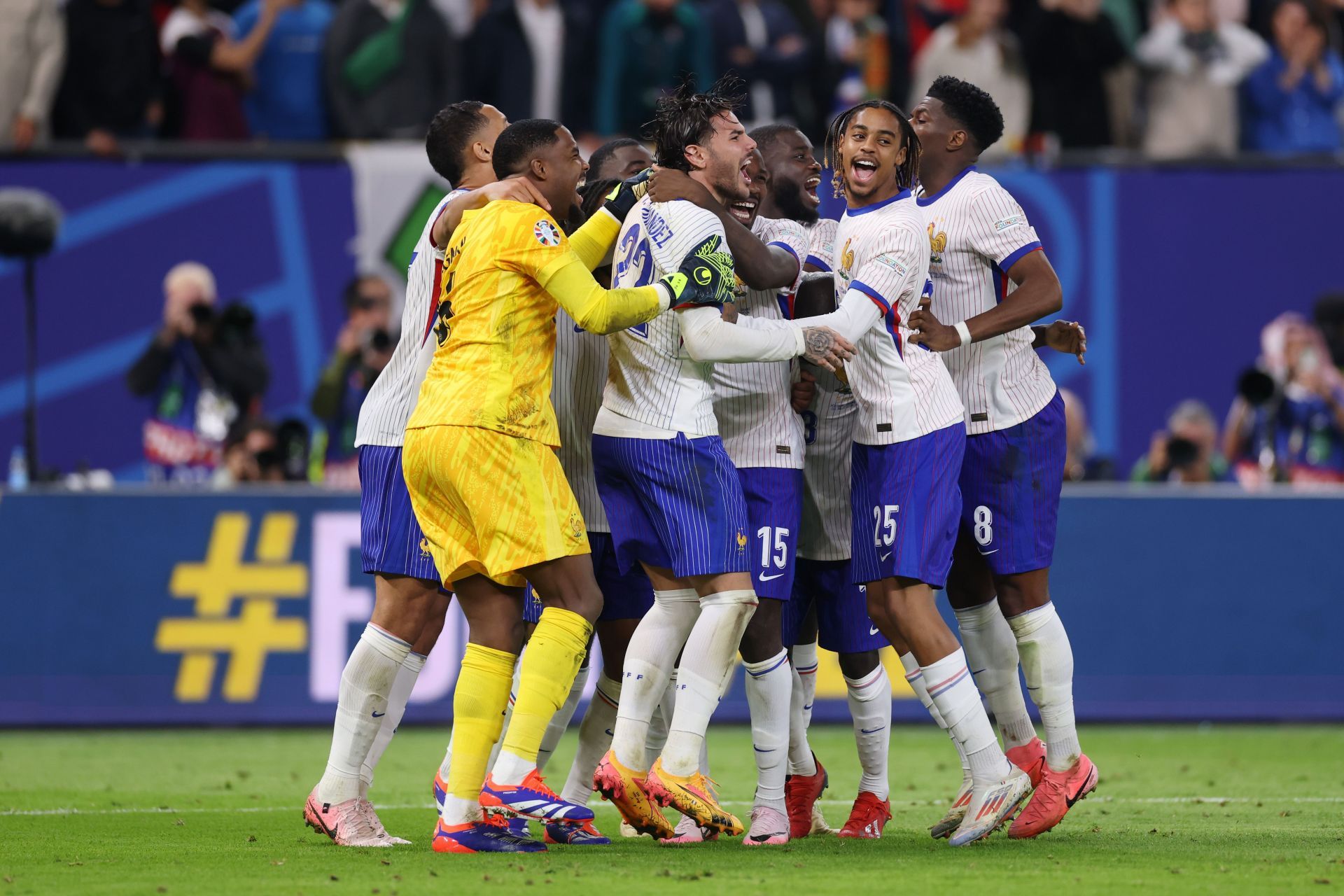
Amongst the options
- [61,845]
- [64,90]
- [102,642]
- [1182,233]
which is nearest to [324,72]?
[64,90]

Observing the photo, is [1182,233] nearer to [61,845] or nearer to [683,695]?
[683,695]

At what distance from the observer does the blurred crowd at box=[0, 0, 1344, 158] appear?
13609mm

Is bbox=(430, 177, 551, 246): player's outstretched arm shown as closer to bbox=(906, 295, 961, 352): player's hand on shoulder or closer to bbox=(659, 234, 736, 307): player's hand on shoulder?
bbox=(659, 234, 736, 307): player's hand on shoulder

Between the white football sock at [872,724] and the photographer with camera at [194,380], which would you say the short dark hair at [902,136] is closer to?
the white football sock at [872,724]

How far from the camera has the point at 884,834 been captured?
6824mm

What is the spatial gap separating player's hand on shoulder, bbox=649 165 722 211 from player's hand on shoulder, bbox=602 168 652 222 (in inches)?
4.4

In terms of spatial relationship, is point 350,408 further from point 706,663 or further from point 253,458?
point 706,663

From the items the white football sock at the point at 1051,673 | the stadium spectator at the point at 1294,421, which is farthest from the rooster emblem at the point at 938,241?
the stadium spectator at the point at 1294,421

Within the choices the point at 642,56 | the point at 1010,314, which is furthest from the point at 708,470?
the point at 642,56

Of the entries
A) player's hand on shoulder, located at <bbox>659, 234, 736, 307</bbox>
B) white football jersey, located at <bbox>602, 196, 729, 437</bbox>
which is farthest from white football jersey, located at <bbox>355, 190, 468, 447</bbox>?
player's hand on shoulder, located at <bbox>659, 234, 736, 307</bbox>

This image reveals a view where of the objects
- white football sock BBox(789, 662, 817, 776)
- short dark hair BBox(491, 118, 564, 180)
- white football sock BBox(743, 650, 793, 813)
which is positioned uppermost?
short dark hair BBox(491, 118, 564, 180)

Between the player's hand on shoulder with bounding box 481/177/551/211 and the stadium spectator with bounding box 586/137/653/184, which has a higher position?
the stadium spectator with bounding box 586/137/653/184

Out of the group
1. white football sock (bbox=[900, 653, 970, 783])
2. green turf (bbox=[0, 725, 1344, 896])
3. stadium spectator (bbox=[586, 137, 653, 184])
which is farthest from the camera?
stadium spectator (bbox=[586, 137, 653, 184])

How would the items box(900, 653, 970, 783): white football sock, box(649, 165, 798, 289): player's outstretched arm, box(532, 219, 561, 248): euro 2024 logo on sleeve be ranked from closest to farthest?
box(532, 219, 561, 248): euro 2024 logo on sleeve, box(649, 165, 798, 289): player's outstretched arm, box(900, 653, 970, 783): white football sock
